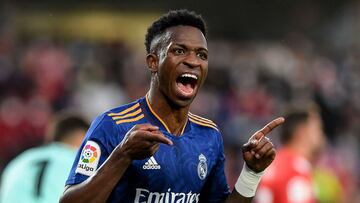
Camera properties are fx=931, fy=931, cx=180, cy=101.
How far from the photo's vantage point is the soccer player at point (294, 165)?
761 centimetres

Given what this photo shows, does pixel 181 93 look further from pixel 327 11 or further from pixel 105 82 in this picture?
pixel 327 11

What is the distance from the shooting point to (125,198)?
4422 mm

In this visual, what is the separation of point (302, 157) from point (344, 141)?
278 inches

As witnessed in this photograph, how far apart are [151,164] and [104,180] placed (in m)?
0.37

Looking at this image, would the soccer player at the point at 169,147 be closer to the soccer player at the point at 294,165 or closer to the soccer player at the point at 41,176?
the soccer player at the point at 41,176

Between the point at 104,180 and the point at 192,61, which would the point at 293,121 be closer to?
the point at 192,61

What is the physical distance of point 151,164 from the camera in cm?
444

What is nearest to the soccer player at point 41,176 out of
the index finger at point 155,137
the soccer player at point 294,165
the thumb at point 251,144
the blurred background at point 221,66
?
the soccer player at point 294,165

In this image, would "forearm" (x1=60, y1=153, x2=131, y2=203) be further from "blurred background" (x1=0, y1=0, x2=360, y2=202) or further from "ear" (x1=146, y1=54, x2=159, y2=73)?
"blurred background" (x1=0, y1=0, x2=360, y2=202)

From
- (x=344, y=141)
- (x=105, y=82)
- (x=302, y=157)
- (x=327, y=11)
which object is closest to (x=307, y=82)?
(x=344, y=141)

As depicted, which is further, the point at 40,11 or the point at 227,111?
the point at 40,11

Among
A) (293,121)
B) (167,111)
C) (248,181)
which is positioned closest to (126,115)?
(167,111)

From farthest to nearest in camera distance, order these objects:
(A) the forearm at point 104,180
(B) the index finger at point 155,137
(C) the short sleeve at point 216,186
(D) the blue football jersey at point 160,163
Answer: (C) the short sleeve at point 216,186 < (D) the blue football jersey at point 160,163 < (A) the forearm at point 104,180 < (B) the index finger at point 155,137

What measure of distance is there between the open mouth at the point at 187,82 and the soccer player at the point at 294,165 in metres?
3.24
